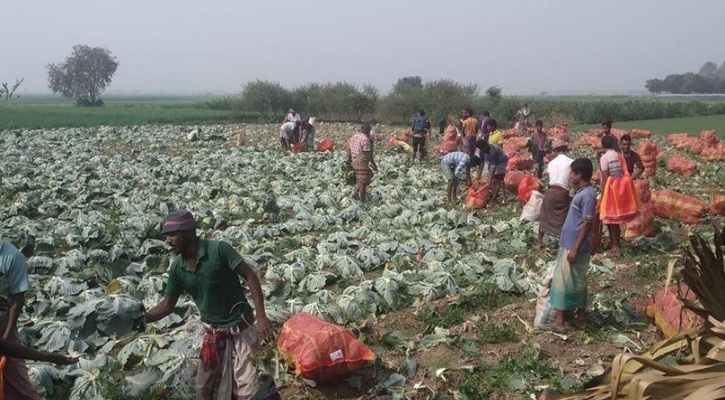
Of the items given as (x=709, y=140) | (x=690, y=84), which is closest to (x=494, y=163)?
(x=709, y=140)

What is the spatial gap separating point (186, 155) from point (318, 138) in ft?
22.7

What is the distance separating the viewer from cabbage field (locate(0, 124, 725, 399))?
198 inches

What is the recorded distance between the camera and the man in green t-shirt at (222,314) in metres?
3.96

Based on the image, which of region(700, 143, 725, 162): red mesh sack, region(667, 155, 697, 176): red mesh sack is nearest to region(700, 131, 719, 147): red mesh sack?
region(700, 143, 725, 162): red mesh sack

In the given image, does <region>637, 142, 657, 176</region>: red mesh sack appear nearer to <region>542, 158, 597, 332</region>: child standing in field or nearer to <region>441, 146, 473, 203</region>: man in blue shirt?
<region>441, 146, 473, 203</region>: man in blue shirt

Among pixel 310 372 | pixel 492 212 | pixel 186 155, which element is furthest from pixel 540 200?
pixel 186 155

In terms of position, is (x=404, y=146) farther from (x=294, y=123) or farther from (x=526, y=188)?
(x=526, y=188)

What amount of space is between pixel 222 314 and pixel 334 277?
361 centimetres

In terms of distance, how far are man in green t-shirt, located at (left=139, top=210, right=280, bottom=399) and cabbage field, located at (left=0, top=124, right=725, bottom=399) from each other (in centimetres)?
30

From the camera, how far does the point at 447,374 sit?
515 cm

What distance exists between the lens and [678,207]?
10.1 meters

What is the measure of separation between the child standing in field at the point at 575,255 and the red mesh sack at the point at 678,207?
5.28 meters

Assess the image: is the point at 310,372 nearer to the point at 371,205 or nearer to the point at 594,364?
the point at 594,364

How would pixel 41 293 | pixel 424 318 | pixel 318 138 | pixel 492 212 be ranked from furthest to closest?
1. pixel 318 138
2. pixel 492 212
3. pixel 41 293
4. pixel 424 318
